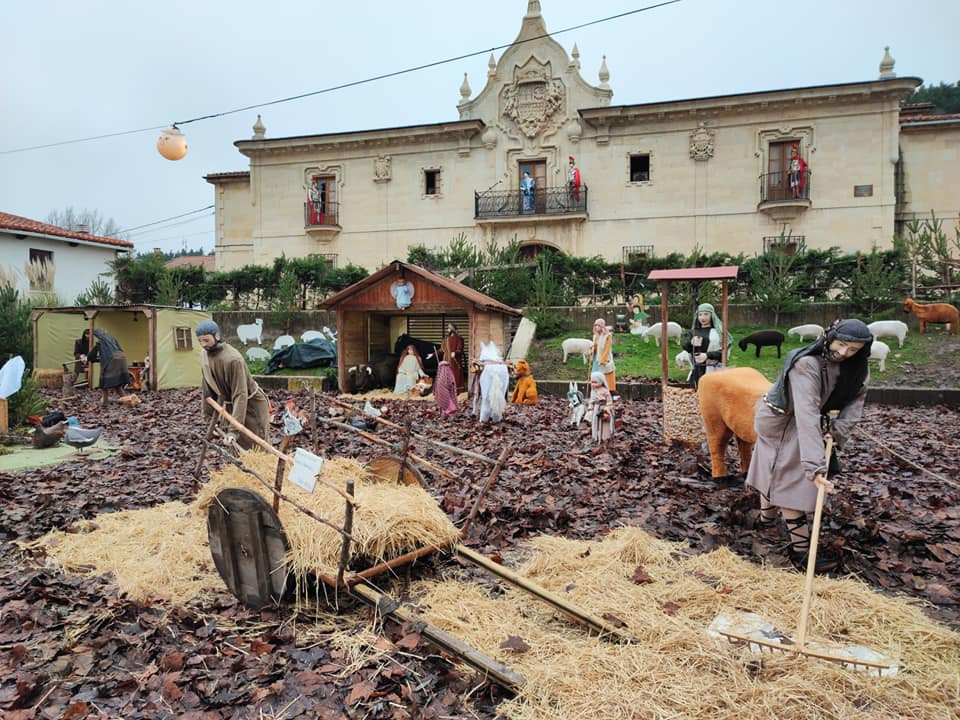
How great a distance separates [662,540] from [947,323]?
17.6 meters

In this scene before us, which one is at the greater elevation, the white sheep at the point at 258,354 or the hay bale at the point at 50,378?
the white sheep at the point at 258,354

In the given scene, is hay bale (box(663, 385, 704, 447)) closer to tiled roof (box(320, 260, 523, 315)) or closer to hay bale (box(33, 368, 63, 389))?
tiled roof (box(320, 260, 523, 315))

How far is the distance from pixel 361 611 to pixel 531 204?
27034mm

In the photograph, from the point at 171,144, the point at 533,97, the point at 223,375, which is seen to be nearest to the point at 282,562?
the point at 223,375

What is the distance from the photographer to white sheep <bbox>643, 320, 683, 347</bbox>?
766 inches

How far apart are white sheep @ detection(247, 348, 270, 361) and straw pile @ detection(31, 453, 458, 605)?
640 inches

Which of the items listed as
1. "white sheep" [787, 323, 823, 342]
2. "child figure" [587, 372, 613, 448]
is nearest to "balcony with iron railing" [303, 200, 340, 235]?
"white sheep" [787, 323, 823, 342]

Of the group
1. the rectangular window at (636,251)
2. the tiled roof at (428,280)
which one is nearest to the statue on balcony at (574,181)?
the rectangular window at (636,251)

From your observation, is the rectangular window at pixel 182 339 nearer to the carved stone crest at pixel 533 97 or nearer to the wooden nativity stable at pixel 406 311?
the wooden nativity stable at pixel 406 311

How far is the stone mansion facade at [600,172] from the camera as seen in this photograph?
2633cm

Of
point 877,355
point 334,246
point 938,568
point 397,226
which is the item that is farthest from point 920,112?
point 938,568

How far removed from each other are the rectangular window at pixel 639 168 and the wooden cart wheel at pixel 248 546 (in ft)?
91.4

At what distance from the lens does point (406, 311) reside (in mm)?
16641

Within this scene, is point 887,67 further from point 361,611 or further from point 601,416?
point 361,611
